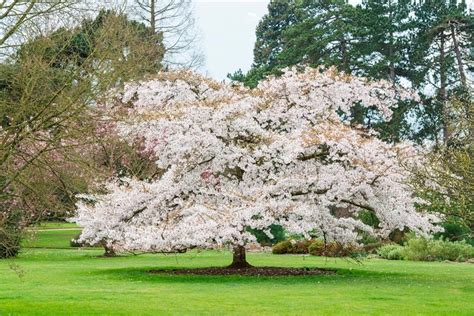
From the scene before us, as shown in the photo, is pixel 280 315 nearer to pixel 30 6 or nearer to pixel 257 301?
pixel 257 301

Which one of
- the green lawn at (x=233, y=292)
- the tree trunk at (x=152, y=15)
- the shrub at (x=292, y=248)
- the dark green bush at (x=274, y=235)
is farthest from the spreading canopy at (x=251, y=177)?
the tree trunk at (x=152, y=15)

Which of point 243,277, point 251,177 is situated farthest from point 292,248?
point 243,277

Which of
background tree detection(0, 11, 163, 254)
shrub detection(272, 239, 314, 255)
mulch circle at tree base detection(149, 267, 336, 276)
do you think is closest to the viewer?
background tree detection(0, 11, 163, 254)

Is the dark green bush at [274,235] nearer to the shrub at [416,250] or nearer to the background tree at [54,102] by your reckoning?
the shrub at [416,250]

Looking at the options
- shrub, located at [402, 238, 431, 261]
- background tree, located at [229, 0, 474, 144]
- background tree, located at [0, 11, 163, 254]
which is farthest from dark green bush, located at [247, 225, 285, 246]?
background tree, located at [0, 11, 163, 254]

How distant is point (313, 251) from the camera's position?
29.0 meters

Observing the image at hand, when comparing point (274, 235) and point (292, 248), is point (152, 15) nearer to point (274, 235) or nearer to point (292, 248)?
point (274, 235)

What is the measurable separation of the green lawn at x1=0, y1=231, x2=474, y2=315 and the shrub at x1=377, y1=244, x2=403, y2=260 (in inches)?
224

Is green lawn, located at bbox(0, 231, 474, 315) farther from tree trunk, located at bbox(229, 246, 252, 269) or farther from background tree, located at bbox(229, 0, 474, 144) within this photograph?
background tree, located at bbox(229, 0, 474, 144)

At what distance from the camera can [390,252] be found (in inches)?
1087

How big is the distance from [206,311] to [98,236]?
7.97 m

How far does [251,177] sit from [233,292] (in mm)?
5081

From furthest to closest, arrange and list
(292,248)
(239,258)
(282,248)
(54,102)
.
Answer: (292,248) < (282,248) < (239,258) < (54,102)

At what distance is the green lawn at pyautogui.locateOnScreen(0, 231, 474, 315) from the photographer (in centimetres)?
1228
